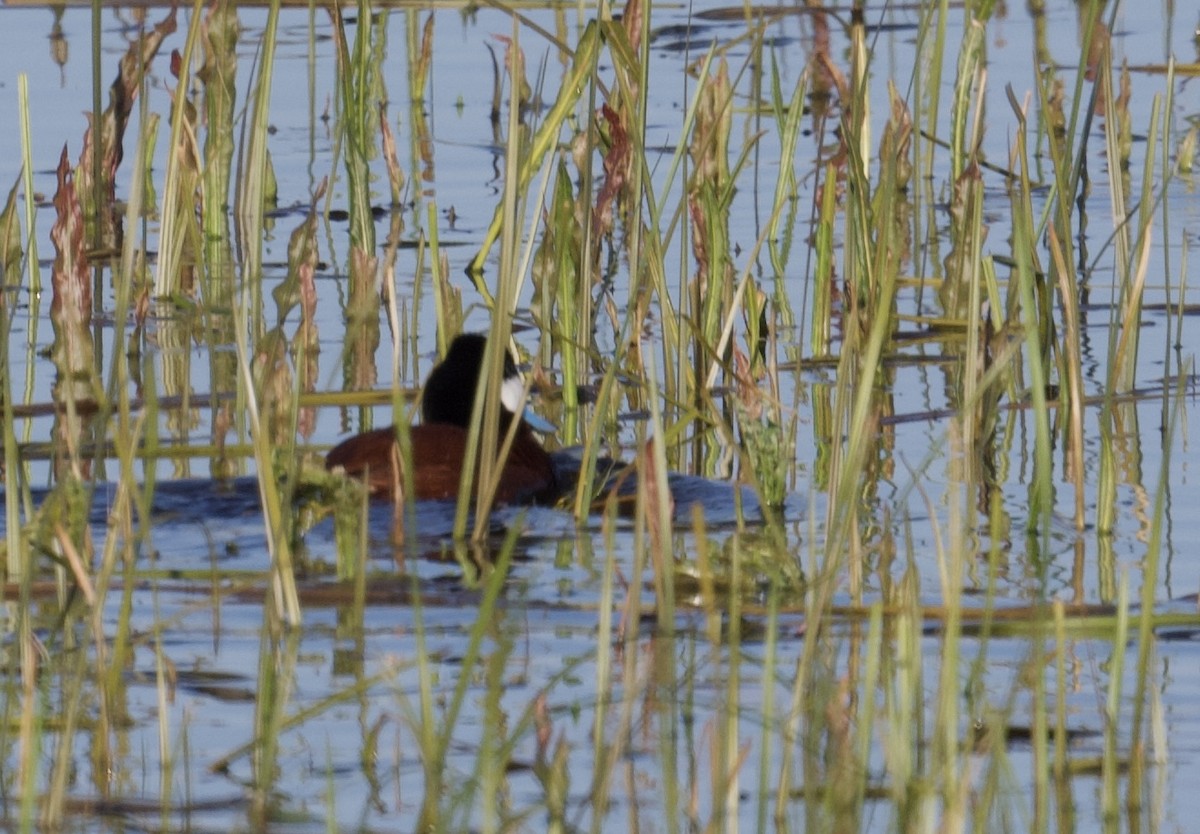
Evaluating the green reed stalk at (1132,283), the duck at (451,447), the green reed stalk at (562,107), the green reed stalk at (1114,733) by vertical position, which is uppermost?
the green reed stalk at (562,107)

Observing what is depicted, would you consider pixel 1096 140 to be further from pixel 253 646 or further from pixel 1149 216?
pixel 253 646

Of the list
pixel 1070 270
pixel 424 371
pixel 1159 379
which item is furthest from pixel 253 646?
pixel 1159 379

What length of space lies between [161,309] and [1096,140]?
210 inches

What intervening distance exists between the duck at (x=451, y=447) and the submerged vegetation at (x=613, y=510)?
141 mm

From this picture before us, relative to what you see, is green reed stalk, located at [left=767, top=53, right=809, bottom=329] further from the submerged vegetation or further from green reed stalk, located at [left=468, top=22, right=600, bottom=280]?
green reed stalk, located at [left=468, top=22, right=600, bottom=280]

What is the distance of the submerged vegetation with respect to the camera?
12.3 feet

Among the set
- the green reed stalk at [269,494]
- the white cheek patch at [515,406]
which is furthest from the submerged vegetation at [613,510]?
the white cheek patch at [515,406]

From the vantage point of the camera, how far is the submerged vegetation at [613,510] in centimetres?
374

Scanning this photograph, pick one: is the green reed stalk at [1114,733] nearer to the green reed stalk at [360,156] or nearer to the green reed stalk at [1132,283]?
the green reed stalk at [1132,283]

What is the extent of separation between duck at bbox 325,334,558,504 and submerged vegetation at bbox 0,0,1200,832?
0.46 feet

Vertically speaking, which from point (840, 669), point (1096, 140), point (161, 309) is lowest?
point (840, 669)

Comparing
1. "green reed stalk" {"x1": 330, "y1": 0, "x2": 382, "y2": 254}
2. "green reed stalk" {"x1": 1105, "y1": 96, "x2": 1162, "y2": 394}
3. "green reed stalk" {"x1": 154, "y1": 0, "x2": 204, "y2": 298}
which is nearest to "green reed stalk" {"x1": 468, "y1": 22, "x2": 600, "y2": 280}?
"green reed stalk" {"x1": 330, "y1": 0, "x2": 382, "y2": 254}

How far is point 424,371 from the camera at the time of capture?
26.1 ft

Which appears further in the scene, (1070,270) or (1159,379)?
(1159,379)
